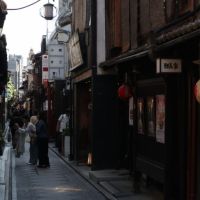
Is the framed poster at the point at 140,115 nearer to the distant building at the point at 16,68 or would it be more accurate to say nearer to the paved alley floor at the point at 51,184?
the paved alley floor at the point at 51,184

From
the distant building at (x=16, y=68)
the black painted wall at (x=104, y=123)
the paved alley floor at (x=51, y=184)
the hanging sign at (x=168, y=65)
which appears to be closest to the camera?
the hanging sign at (x=168, y=65)

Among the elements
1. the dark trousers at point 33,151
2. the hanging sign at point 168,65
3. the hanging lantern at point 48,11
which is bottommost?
the dark trousers at point 33,151

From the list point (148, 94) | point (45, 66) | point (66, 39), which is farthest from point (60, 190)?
point (45, 66)

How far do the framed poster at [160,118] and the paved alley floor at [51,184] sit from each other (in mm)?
2146

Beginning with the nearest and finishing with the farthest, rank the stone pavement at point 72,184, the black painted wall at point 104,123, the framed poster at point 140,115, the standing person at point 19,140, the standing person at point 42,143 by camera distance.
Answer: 1. the stone pavement at point 72,184
2. the framed poster at point 140,115
3. the black painted wall at point 104,123
4. the standing person at point 42,143
5. the standing person at point 19,140

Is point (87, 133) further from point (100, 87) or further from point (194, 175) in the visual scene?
point (194, 175)

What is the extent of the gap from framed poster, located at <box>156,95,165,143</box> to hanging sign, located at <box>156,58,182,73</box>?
191cm

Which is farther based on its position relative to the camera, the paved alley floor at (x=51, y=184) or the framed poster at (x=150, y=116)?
the paved alley floor at (x=51, y=184)

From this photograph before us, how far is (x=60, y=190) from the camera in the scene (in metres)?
15.6

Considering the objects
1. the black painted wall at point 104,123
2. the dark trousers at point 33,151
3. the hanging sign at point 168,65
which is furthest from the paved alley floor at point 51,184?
the hanging sign at point 168,65

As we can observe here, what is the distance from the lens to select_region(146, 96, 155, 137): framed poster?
14234 millimetres

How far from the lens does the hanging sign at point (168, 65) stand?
11.3m

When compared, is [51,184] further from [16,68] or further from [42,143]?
[16,68]

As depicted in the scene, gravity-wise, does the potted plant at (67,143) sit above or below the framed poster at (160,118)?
below
